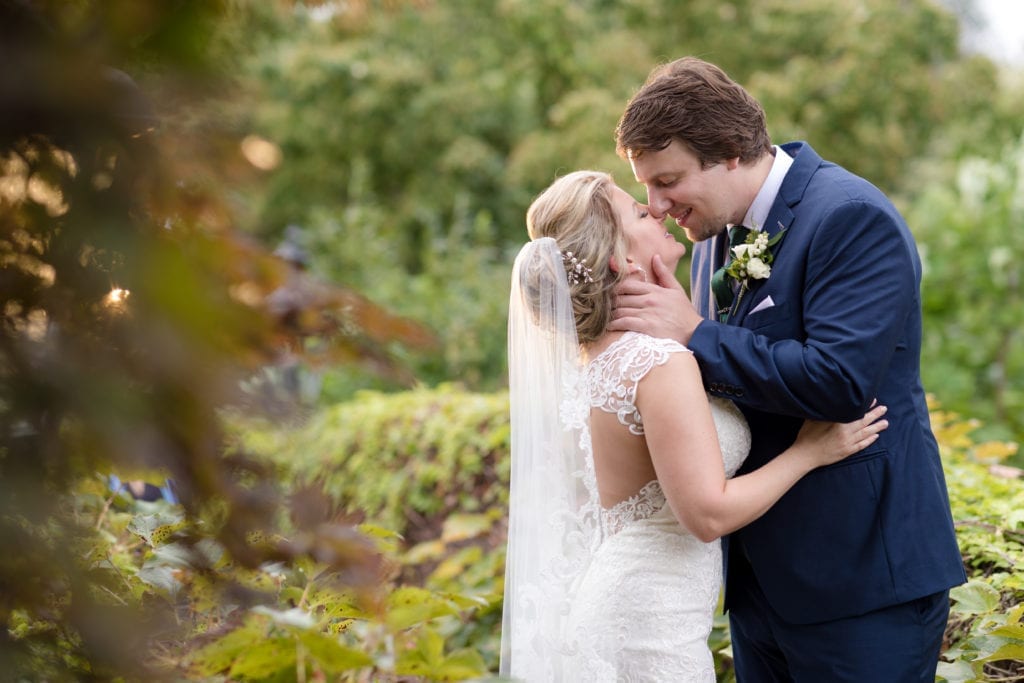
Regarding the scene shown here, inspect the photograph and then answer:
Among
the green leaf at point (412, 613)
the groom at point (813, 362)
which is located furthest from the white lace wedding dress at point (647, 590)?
the green leaf at point (412, 613)

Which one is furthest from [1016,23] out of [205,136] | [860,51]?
[205,136]

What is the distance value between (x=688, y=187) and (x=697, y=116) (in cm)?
20

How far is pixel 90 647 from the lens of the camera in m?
1.01

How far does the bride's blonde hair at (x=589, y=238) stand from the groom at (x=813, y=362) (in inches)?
3.3

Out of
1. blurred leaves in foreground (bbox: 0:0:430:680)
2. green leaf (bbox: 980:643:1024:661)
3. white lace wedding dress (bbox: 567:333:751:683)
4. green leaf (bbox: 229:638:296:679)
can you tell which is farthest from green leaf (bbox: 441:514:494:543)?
blurred leaves in foreground (bbox: 0:0:430:680)

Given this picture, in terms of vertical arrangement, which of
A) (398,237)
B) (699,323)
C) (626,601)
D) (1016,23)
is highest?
(1016,23)

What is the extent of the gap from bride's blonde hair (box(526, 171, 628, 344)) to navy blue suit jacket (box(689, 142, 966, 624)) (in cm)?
35

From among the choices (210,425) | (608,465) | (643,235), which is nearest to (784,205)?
(643,235)

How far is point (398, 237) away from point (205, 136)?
1284 cm

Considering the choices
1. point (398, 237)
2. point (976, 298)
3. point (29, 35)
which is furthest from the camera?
point (398, 237)

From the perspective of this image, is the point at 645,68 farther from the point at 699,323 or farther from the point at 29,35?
the point at 29,35

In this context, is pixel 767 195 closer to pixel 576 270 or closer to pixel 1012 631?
pixel 576 270

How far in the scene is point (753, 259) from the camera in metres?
2.57

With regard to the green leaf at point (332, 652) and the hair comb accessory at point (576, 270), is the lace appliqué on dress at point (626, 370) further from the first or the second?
the green leaf at point (332, 652)
